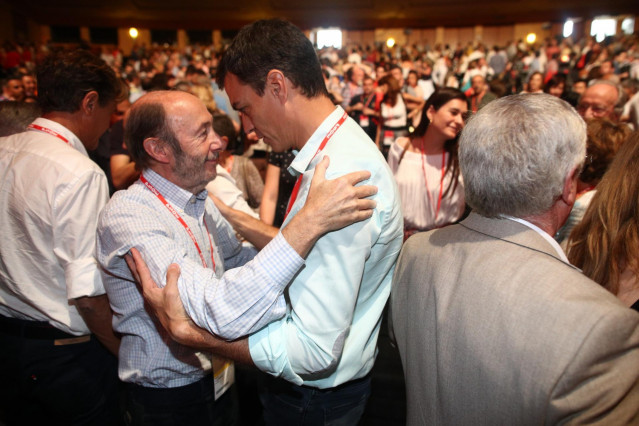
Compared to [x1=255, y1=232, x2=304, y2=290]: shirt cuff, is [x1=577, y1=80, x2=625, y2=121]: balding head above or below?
above

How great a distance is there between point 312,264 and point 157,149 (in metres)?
0.75

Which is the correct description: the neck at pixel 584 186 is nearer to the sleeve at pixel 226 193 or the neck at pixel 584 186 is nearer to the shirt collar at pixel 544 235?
the shirt collar at pixel 544 235

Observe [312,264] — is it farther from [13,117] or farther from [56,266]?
[13,117]

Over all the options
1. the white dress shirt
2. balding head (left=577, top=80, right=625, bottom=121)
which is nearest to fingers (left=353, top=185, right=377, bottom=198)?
the white dress shirt

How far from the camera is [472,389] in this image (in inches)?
40.1

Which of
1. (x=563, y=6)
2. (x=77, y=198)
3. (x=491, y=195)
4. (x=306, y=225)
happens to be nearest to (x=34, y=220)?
(x=77, y=198)

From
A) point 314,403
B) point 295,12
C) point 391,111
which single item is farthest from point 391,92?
point 295,12

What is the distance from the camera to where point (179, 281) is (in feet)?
3.85

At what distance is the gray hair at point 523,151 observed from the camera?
1.00 metres

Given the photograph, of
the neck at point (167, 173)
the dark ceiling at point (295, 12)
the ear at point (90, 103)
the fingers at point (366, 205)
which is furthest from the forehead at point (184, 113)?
the dark ceiling at point (295, 12)

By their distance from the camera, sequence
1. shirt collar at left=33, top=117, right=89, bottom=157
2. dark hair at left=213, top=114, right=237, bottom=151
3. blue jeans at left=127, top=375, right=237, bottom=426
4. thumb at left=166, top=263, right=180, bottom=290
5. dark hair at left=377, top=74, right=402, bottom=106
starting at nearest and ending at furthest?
1. thumb at left=166, top=263, right=180, bottom=290
2. blue jeans at left=127, top=375, right=237, bottom=426
3. shirt collar at left=33, top=117, right=89, bottom=157
4. dark hair at left=213, top=114, right=237, bottom=151
5. dark hair at left=377, top=74, right=402, bottom=106

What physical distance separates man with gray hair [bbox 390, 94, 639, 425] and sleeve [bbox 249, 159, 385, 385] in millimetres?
227

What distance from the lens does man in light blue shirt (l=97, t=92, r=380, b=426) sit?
1281 mm

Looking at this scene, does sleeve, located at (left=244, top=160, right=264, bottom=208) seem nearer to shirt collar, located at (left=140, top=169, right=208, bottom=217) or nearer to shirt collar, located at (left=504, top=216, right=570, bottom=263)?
shirt collar, located at (left=140, top=169, right=208, bottom=217)
